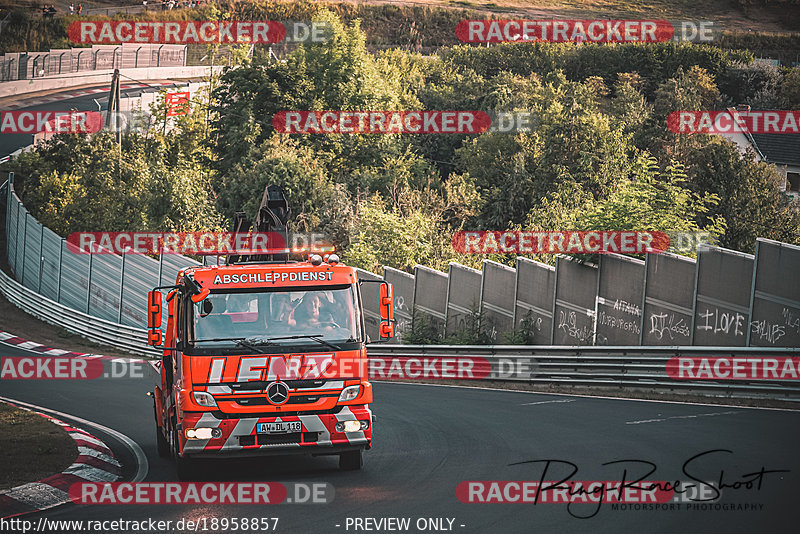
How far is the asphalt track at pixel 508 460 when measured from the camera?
9.29 meters

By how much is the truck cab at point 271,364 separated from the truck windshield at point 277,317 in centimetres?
1

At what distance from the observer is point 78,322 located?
124 feet

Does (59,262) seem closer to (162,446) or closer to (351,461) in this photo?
(162,446)

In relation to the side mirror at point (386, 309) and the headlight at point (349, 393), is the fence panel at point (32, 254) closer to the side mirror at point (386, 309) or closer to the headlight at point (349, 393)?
the side mirror at point (386, 309)

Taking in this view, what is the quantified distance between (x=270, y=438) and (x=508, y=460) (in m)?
2.96

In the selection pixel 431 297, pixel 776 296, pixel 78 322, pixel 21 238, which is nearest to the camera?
pixel 776 296

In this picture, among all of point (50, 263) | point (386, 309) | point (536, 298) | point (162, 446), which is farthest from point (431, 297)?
point (386, 309)

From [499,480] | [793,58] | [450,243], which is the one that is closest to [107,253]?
[450,243]

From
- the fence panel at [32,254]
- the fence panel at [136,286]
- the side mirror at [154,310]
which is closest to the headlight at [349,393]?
the side mirror at [154,310]

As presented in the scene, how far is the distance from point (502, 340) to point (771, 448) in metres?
14.8

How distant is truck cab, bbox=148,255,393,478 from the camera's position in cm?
1155

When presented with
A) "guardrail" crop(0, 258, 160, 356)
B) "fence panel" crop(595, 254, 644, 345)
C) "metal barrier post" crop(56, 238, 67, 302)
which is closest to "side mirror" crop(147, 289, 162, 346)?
"fence panel" crop(595, 254, 644, 345)

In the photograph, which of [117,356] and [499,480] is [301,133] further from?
[499,480]

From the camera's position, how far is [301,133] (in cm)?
5888
